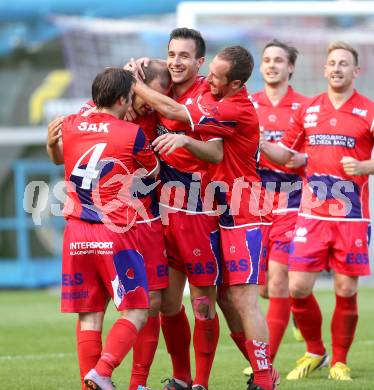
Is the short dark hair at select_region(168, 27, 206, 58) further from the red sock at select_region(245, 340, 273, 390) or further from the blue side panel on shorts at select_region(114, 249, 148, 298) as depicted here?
the red sock at select_region(245, 340, 273, 390)

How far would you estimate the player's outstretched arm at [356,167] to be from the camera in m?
8.29

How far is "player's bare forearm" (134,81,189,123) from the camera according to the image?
7.05m

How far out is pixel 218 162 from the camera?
7195 millimetres

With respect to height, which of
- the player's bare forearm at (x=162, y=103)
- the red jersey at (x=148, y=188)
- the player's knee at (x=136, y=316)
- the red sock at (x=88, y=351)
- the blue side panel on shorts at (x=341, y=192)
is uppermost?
the player's bare forearm at (x=162, y=103)

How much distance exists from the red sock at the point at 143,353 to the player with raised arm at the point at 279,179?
6.32ft

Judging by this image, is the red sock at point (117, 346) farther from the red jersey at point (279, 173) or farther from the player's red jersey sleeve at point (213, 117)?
the red jersey at point (279, 173)

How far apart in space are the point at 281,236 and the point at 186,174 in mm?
2068

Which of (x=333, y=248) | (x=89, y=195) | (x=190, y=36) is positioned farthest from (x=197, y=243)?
(x=333, y=248)

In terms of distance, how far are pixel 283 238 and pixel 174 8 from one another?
12309 mm

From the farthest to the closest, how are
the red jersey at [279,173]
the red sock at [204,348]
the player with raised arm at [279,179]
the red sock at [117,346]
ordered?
1. the red jersey at [279,173]
2. the player with raised arm at [279,179]
3. the red sock at [204,348]
4. the red sock at [117,346]

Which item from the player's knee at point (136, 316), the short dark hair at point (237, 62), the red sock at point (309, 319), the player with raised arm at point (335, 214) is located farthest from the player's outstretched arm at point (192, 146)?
the red sock at point (309, 319)

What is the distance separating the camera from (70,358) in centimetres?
978

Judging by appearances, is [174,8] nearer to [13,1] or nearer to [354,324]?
[13,1]

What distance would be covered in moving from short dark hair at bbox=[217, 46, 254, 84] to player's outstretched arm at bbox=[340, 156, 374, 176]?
1360 mm
